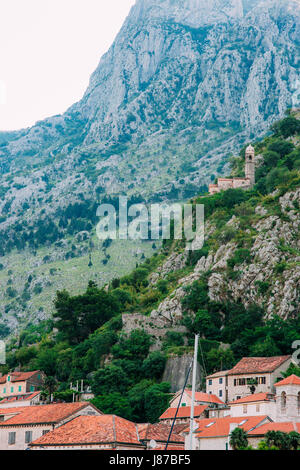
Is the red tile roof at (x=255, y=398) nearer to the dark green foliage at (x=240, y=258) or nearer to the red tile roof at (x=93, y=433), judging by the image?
the red tile roof at (x=93, y=433)

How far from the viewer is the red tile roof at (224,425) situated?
213 feet

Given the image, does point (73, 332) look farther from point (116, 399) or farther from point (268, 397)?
point (268, 397)

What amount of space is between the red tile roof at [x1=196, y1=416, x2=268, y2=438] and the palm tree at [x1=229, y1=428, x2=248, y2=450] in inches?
75.5

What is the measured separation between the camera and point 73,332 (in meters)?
113

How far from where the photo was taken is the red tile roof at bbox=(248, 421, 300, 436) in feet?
202

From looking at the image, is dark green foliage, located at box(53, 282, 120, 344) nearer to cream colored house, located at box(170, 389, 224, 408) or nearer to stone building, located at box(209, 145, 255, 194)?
cream colored house, located at box(170, 389, 224, 408)

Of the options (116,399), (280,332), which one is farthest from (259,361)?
(116,399)

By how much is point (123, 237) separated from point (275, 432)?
450 ft

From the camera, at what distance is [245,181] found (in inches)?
5443

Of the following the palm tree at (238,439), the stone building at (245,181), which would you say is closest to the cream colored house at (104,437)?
the palm tree at (238,439)

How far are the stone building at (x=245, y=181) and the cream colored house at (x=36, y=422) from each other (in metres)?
73.1

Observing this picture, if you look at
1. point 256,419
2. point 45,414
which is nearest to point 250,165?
point 45,414

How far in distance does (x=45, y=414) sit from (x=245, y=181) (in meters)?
76.0

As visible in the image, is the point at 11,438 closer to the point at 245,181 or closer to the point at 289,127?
the point at 245,181
